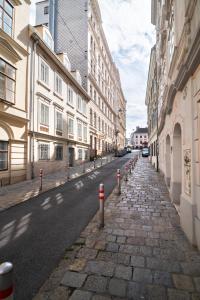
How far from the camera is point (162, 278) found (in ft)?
10.5

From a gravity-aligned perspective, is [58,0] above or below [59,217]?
above

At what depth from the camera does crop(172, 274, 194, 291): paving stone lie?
297 cm

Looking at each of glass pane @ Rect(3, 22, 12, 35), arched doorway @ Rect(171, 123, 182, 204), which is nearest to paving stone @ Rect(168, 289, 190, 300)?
arched doorway @ Rect(171, 123, 182, 204)

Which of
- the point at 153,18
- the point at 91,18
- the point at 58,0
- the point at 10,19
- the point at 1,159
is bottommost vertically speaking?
the point at 1,159

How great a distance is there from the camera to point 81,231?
512cm

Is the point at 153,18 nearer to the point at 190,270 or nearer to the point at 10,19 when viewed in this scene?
the point at 10,19

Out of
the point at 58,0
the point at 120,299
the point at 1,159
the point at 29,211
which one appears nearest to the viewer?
the point at 120,299

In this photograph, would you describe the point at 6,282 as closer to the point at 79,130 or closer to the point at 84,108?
the point at 79,130

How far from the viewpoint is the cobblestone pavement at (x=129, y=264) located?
2883 mm

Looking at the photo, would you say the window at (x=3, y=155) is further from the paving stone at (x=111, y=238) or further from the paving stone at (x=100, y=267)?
the paving stone at (x=100, y=267)

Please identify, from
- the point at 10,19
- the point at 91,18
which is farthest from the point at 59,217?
the point at 91,18

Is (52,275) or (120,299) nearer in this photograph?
(120,299)

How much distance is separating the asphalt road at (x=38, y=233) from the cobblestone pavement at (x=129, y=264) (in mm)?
246

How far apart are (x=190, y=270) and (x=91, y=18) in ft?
118
